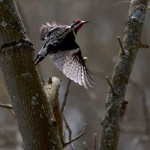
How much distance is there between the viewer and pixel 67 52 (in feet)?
7.11

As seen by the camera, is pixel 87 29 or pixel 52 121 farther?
pixel 87 29

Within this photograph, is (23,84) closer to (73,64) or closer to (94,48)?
(73,64)

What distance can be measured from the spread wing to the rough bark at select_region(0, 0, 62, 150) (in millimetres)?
427

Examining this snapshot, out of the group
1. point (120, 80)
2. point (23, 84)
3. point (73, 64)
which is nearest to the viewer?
point (23, 84)

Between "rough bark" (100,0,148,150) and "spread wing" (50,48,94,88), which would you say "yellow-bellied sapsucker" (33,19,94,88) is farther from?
"rough bark" (100,0,148,150)

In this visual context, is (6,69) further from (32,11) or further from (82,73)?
(32,11)

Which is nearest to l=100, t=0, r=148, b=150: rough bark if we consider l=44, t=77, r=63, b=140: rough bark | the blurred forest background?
l=44, t=77, r=63, b=140: rough bark

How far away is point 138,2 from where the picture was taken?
1.90 meters

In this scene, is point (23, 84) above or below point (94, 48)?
above

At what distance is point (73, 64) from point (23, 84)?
57cm

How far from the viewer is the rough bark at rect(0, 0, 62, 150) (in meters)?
1.59

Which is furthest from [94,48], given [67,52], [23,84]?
[23,84]

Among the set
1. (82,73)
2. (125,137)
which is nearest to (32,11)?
(125,137)

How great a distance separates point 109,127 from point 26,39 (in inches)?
14.8
